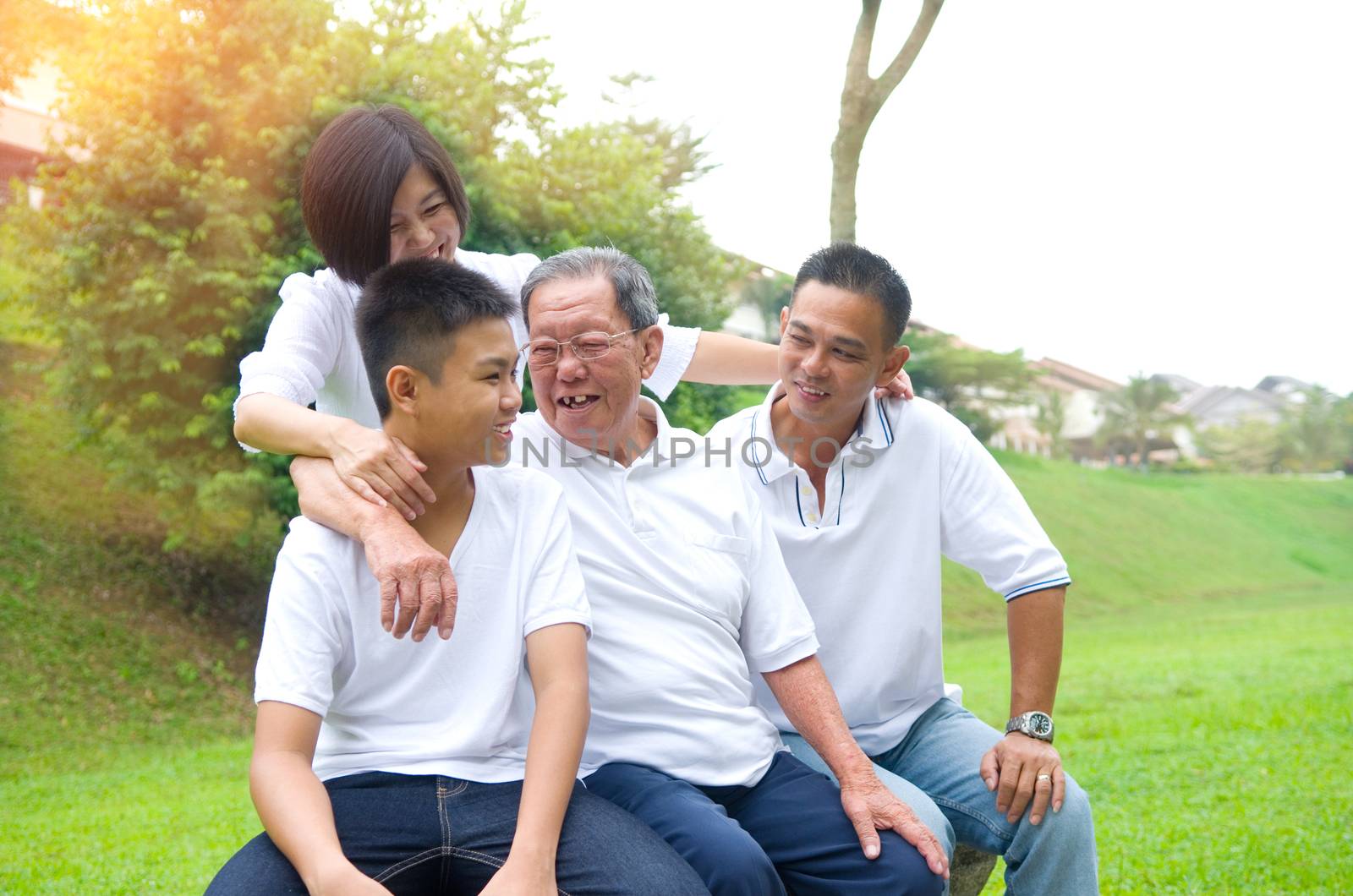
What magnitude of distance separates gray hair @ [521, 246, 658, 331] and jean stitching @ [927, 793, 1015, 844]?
1.33m

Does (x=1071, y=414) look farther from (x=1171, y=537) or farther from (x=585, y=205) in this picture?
(x=585, y=205)

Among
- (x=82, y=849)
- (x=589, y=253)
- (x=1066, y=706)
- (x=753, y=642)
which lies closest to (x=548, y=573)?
(x=753, y=642)

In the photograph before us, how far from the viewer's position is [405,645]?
7.30 feet

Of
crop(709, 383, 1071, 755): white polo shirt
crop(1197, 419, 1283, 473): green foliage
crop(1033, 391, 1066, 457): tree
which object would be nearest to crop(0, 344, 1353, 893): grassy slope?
crop(709, 383, 1071, 755): white polo shirt

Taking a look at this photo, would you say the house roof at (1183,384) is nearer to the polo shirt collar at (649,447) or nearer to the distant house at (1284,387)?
the distant house at (1284,387)

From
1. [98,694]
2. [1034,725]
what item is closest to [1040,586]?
[1034,725]

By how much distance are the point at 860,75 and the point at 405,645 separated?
183 inches

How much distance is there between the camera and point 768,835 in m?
2.44

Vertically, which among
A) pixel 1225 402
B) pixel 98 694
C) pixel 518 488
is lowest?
pixel 98 694

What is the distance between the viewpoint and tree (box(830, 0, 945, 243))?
589 cm

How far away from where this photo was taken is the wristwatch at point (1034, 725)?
2732mm

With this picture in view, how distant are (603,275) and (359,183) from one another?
0.62 m

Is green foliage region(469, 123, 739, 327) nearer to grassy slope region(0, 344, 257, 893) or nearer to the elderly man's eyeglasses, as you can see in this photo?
grassy slope region(0, 344, 257, 893)

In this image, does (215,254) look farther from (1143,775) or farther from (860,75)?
(1143,775)
